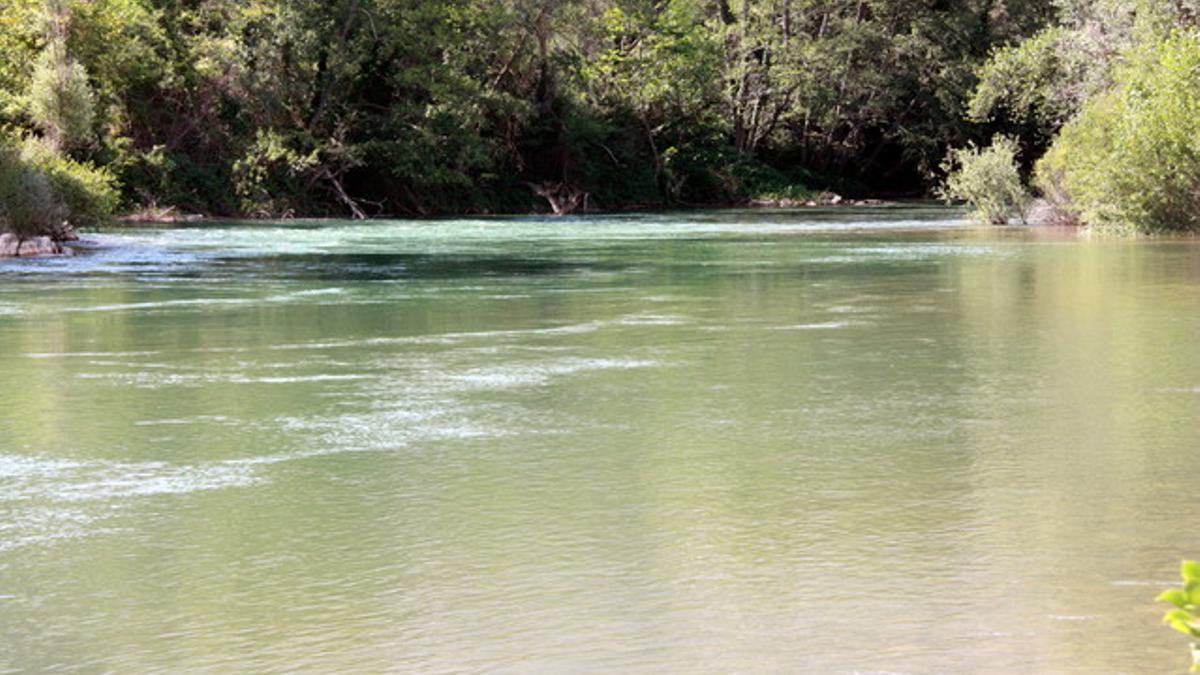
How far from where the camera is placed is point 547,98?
4962cm

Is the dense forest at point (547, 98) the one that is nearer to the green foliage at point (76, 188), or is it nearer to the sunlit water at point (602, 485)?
the green foliage at point (76, 188)

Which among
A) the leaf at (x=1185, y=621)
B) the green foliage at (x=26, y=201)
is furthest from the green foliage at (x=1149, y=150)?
the leaf at (x=1185, y=621)

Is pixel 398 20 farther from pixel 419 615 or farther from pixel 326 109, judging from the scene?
pixel 419 615

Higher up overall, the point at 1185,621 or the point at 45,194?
the point at 45,194

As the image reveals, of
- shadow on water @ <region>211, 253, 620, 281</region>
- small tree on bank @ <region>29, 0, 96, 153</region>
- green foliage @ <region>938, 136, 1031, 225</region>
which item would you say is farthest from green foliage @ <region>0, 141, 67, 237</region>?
green foliage @ <region>938, 136, 1031, 225</region>

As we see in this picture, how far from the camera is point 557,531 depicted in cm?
614

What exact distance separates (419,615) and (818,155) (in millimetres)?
57277

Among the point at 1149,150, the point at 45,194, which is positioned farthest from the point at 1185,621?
the point at 45,194

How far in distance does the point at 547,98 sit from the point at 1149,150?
2589 centimetres

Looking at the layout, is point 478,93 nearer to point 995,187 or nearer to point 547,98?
point 547,98

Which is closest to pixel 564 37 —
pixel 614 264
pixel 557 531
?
pixel 614 264

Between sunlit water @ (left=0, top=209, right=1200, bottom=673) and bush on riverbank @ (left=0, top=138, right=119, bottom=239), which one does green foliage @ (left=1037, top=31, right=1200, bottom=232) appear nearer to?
sunlit water @ (left=0, top=209, right=1200, bottom=673)

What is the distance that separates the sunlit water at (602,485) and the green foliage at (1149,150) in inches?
447

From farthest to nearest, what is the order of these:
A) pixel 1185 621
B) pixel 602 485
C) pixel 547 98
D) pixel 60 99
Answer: pixel 547 98 < pixel 60 99 < pixel 602 485 < pixel 1185 621
